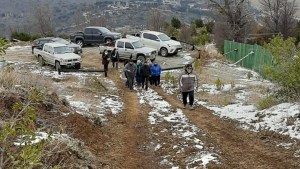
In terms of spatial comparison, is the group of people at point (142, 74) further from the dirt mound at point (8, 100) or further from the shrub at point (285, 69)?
the dirt mound at point (8, 100)

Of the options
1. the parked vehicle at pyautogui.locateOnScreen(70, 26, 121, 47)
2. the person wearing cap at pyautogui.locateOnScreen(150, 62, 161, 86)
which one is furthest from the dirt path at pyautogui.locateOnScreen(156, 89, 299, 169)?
the parked vehicle at pyautogui.locateOnScreen(70, 26, 121, 47)

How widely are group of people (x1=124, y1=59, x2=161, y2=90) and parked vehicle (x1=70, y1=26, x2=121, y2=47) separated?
38.8ft

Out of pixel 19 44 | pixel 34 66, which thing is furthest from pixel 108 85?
pixel 19 44

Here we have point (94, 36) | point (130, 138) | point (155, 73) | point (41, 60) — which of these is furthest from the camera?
point (94, 36)

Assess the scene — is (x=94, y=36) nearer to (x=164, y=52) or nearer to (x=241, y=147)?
(x=164, y=52)

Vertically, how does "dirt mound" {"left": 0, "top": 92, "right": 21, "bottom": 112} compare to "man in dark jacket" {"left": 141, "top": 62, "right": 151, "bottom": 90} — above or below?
above

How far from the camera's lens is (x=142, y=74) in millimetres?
17938

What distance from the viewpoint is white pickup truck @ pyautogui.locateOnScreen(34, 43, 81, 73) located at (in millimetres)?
22656

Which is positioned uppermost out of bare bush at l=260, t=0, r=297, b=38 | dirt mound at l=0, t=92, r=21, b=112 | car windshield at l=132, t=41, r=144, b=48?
bare bush at l=260, t=0, r=297, b=38

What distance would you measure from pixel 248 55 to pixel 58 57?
1202 centimetres

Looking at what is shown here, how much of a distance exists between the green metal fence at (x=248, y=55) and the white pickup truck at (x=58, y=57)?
1050cm

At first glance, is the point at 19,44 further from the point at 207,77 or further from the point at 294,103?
Answer: the point at 294,103

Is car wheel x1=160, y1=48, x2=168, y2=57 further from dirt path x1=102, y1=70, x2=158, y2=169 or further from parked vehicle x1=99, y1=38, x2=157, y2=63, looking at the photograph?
dirt path x1=102, y1=70, x2=158, y2=169

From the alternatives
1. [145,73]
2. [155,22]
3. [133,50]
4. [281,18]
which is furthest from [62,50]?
[155,22]
